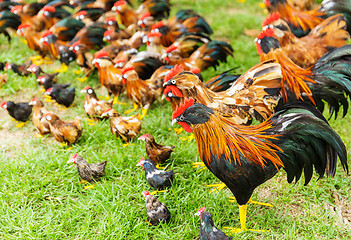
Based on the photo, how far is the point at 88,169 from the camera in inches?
159

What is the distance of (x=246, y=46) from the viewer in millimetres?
6969

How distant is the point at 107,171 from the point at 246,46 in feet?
13.4

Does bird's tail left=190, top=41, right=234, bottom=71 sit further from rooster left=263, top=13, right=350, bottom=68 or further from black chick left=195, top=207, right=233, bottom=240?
black chick left=195, top=207, right=233, bottom=240

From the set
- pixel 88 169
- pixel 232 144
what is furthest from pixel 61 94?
pixel 232 144

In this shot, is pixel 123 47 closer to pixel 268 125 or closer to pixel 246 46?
pixel 246 46

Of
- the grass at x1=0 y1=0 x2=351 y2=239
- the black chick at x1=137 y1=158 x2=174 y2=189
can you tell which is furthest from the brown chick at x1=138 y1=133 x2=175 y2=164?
the black chick at x1=137 y1=158 x2=174 y2=189

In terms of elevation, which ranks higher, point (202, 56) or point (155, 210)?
point (202, 56)

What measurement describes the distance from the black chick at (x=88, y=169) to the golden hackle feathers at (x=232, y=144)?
5.09 feet

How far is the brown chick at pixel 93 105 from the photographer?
200 inches

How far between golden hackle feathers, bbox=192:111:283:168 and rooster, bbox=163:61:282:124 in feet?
1.98

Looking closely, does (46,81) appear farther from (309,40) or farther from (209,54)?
(309,40)

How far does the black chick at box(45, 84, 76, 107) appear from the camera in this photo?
5.30 meters

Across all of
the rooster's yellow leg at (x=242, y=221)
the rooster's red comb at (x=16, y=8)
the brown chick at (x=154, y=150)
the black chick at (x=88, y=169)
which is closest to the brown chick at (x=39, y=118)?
the black chick at (x=88, y=169)

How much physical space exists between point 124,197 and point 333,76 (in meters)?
2.60
